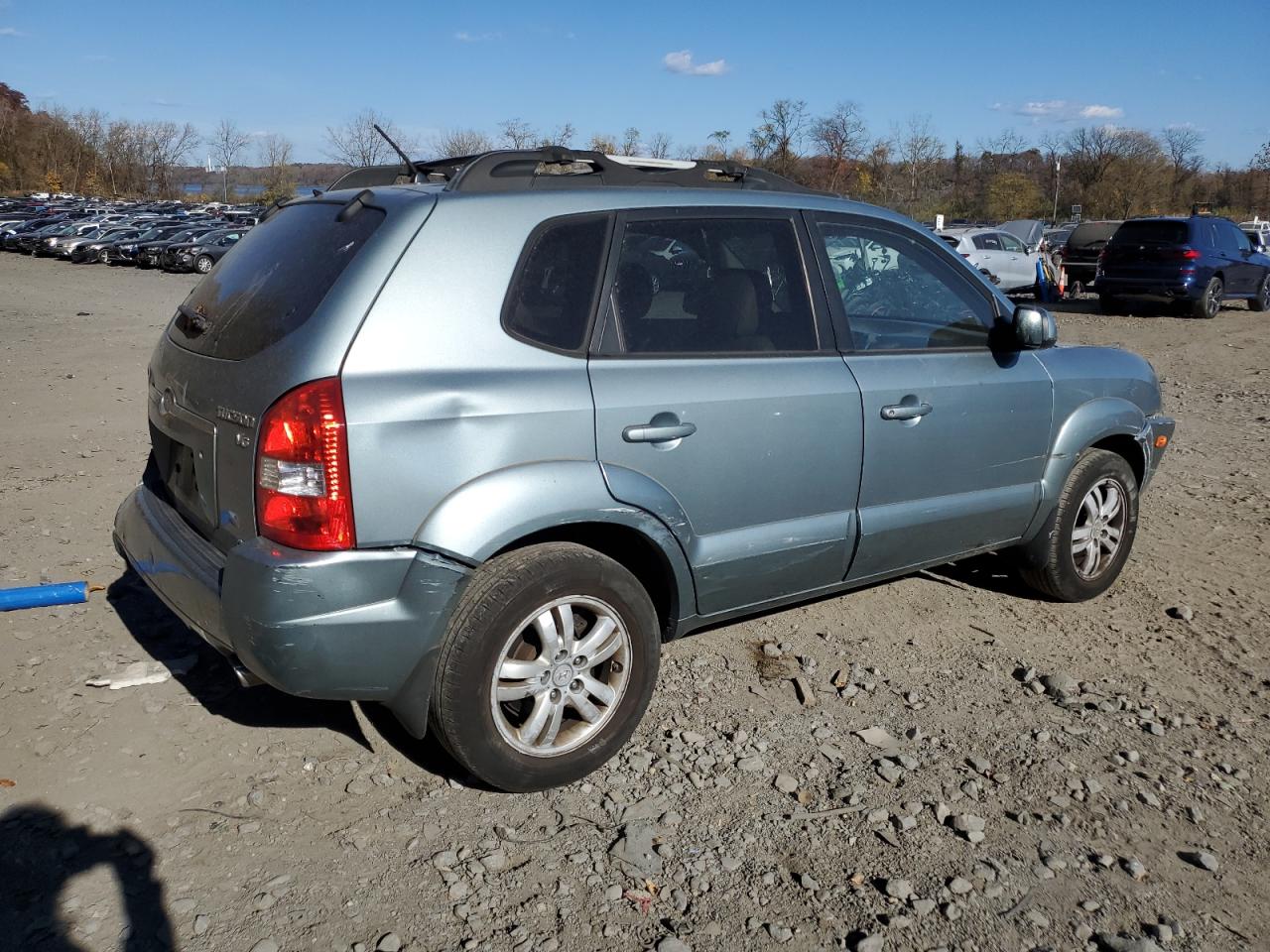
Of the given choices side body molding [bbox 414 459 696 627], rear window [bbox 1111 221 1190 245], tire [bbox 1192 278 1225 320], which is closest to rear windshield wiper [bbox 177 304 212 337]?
side body molding [bbox 414 459 696 627]

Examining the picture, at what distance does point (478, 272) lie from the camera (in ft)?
10.4

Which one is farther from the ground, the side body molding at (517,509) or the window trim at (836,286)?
the window trim at (836,286)

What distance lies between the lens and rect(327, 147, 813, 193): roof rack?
3408 mm

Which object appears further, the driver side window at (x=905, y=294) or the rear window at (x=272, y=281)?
the driver side window at (x=905, y=294)

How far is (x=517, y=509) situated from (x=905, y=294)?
2056mm

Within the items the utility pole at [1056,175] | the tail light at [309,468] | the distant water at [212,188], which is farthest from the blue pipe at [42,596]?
the distant water at [212,188]

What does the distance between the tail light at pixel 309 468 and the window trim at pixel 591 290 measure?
570mm

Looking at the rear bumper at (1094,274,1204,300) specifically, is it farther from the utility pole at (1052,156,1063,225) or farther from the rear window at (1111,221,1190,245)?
the utility pole at (1052,156,1063,225)

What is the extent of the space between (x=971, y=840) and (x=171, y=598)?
2.55m

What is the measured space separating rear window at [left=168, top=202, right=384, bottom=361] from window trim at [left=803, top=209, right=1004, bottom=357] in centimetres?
164

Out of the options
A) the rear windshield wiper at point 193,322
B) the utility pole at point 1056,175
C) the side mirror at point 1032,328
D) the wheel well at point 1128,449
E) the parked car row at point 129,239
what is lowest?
the parked car row at point 129,239

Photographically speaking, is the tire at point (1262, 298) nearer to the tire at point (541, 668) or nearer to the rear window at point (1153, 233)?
the rear window at point (1153, 233)

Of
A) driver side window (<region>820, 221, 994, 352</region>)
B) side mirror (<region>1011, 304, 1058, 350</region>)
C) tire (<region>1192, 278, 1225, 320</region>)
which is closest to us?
driver side window (<region>820, 221, 994, 352</region>)

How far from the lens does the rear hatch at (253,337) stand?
9.87 feet
